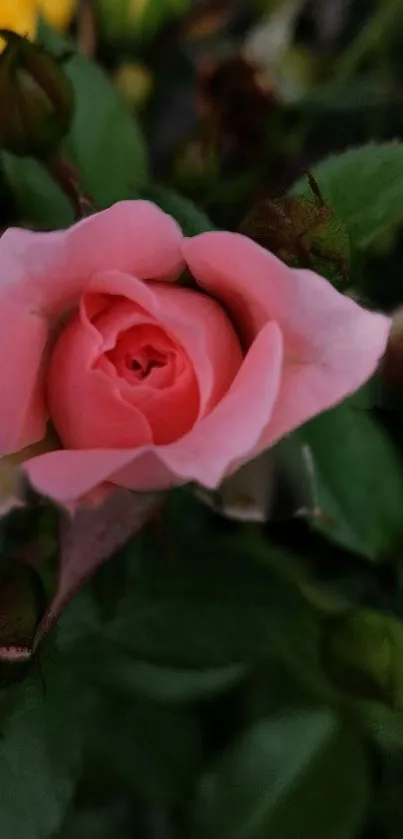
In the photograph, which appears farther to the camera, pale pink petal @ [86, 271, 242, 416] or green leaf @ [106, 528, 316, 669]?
green leaf @ [106, 528, 316, 669]

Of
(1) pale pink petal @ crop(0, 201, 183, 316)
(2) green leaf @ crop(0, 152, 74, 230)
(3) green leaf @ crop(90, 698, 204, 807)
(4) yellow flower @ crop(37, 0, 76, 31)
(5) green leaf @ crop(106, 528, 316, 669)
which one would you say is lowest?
(3) green leaf @ crop(90, 698, 204, 807)

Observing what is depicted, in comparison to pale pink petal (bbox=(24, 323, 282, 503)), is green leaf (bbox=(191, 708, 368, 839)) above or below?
below

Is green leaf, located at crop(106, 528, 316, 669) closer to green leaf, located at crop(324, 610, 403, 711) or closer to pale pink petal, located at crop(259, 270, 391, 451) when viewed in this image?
green leaf, located at crop(324, 610, 403, 711)

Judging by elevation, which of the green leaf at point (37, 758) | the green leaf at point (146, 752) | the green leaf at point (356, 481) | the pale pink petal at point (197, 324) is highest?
the pale pink petal at point (197, 324)

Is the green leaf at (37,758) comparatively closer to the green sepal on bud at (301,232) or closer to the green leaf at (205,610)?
the green leaf at (205,610)

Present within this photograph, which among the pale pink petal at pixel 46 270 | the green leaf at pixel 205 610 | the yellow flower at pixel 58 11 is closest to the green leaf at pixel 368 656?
the green leaf at pixel 205 610

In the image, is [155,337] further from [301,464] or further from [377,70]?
[377,70]

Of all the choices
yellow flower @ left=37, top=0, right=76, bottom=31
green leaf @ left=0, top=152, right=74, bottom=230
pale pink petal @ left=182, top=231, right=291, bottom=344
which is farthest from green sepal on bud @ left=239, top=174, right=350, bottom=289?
yellow flower @ left=37, top=0, right=76, bottom=31
